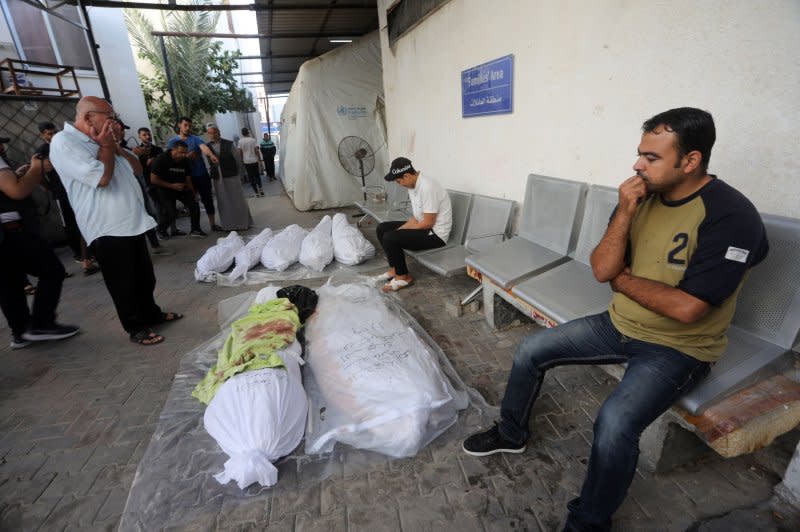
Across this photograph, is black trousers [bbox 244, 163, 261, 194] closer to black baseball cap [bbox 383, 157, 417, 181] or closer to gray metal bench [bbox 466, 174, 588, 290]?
black baseball cap [bbox 383, 157, 417, 181]

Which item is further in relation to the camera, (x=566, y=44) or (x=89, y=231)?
(x=89, y=231)

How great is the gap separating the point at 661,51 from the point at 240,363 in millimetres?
2841

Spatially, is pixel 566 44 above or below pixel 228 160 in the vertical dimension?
above

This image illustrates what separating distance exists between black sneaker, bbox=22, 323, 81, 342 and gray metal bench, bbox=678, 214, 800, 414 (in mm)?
4372

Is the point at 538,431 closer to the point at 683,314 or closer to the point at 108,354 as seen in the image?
the point at 683,314

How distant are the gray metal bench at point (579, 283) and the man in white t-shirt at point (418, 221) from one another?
1393 millimetres

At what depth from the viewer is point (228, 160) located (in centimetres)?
648

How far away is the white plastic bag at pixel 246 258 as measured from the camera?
4.48m

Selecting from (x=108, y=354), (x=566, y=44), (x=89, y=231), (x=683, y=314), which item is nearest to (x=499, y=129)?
Result: (x=566, y=44)

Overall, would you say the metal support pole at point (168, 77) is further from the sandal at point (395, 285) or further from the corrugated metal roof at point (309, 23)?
the sandal at point (395, 285)

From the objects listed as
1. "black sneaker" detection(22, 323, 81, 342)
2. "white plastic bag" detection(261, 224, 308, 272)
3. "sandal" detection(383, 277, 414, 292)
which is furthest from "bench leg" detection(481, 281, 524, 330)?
"black sneaker" detection(22, 323, 81, 342)

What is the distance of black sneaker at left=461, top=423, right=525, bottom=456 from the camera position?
186 cm

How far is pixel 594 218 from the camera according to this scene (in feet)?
8.34

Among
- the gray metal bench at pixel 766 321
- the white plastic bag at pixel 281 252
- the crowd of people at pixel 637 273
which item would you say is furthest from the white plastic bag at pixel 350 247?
the gray metal bench at pixel 766 321
